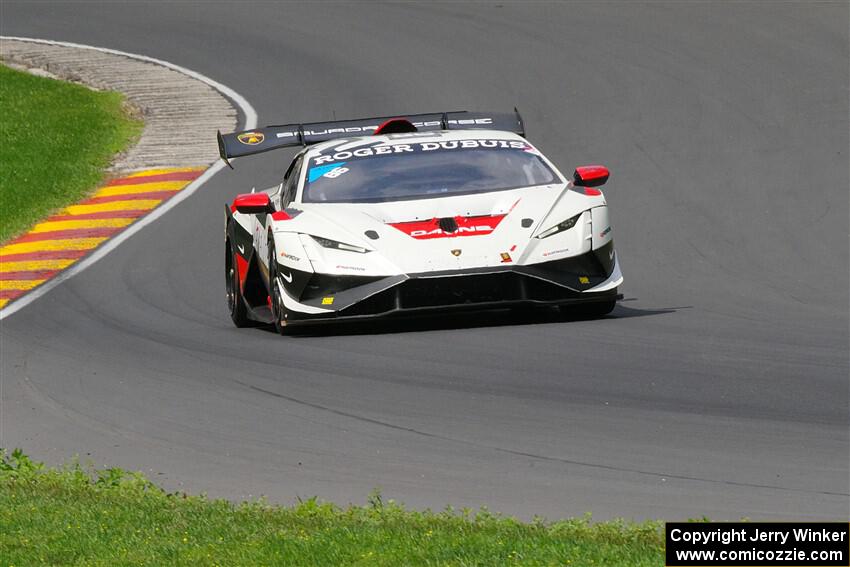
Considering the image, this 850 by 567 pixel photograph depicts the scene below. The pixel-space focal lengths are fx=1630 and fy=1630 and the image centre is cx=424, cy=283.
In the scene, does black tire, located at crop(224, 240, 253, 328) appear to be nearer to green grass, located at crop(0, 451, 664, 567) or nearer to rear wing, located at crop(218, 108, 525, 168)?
rear wing, located at crop(218, 108, 525, 168)

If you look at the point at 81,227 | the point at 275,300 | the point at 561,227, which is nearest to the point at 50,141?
the point at 81,227

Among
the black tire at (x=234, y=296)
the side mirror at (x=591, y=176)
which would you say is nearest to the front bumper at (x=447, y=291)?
the side mirror at (x=591, y=176)

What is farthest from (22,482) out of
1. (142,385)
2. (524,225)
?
(524,225)

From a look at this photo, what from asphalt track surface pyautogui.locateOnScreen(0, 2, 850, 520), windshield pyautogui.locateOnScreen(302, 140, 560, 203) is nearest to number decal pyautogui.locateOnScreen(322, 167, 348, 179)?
windshield pyautogui.locateOnScreen(302, 140, 560, 203)

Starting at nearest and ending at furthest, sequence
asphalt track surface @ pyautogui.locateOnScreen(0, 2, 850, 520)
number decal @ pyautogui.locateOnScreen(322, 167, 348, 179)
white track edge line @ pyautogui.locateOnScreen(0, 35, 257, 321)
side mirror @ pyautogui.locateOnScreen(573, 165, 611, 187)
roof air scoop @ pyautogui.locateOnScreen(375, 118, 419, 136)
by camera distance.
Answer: asphalt track surface @ pyautogui.locateOnScreen(0, 2, 850, 520) → side mirror @ pyautogui.locateOnScreen(573, 165, 611, 187) → number decal @ pyautogui.locateOnScreen(322, 167, 348, 179) → roof air scoop @ pyautogui.locateOnScreen(375, 118, 419, 136) → white track edge line @ pyautogui.locateOnScreen(0, 35, 257, 321)

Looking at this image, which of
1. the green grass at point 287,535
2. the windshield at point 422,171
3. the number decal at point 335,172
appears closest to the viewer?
the green grass at point 287,535

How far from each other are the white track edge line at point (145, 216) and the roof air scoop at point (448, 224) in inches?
171

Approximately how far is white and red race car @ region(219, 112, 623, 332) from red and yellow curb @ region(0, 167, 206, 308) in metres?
3.69

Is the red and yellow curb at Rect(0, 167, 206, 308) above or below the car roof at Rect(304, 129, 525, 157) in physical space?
below

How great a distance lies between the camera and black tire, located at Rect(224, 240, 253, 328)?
12305 millimetres

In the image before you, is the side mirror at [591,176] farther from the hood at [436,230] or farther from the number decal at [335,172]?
the number decal at [335,172]

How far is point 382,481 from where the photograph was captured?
746 centimetres

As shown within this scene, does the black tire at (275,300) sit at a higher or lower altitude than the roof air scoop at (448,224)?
lower
